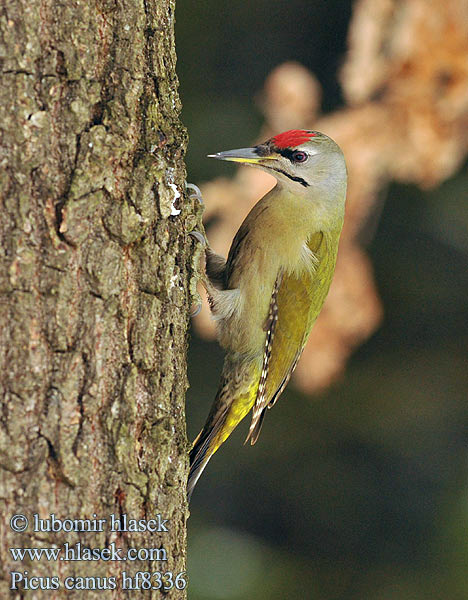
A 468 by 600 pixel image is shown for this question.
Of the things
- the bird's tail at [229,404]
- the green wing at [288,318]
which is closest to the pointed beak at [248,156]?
the green wing at [288,318]

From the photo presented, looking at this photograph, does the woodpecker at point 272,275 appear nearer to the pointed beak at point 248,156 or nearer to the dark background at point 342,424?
the pointed beak at point 248,156

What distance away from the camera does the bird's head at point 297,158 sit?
325 centimetres

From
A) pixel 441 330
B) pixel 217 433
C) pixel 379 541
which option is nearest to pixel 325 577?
pixel 379 541

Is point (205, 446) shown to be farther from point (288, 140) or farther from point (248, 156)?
point (288, 140)

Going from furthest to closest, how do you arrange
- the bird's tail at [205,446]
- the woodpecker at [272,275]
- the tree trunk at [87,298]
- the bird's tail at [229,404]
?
the woodpecker at [272,275] < the bird's tail at [229,404] < the bird's tail at [205,446] < the tree trunk at [87,298]

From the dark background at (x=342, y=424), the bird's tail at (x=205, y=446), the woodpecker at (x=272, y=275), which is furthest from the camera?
the dark background at (x=342, y=424)

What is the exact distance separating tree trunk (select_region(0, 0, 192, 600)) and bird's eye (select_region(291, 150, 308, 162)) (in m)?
1.18

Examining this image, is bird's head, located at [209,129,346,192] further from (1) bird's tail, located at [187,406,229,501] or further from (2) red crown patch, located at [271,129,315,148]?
(1) bird's tail, located at [187,406,229,501]

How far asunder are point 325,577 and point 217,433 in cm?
231

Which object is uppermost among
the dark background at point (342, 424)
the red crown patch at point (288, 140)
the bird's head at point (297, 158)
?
the red crown patch at point (288, 140)

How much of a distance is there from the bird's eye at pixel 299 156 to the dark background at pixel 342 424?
1.52 metres

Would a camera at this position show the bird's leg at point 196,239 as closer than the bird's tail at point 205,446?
Yes

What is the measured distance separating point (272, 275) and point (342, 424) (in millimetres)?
2069

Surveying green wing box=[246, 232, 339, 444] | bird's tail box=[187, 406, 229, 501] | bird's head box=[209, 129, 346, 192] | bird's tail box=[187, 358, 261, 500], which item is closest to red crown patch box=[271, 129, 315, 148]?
bird's head box=[209, 129, 346, 192]
